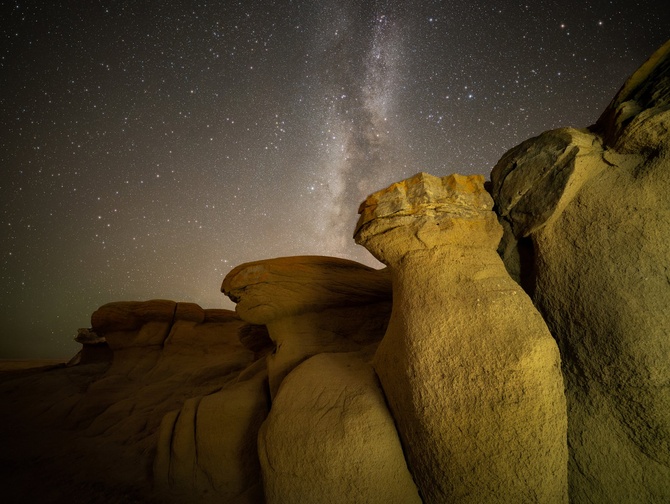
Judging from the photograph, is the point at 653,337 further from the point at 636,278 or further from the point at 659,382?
the point at 636,278

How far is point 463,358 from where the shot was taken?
91.7 inches

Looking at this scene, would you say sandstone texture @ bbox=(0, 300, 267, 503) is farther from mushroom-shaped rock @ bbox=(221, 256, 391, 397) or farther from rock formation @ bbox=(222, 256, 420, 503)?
mushroom-shaped rock @ bbox=(221, 256, 391, 397)

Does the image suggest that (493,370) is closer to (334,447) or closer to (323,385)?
(334,447)

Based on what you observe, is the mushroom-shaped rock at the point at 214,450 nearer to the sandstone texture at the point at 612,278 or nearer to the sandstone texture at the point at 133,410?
the sandstone texture at the point at 133,410

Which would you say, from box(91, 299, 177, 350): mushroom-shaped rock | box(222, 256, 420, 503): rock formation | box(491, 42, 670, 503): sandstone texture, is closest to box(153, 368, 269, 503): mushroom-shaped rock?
box(222, 256, 420, 503): rock formation

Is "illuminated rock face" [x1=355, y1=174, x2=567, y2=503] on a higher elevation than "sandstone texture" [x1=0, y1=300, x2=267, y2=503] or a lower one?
higher

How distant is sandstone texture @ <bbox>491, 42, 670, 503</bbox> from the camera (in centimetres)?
209

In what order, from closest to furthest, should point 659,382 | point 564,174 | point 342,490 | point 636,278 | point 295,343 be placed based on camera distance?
point 659,382, point 636,278, point 342,490, point 564,174, point 295,343

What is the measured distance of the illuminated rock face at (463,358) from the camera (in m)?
2.06

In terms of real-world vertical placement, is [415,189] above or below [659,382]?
above

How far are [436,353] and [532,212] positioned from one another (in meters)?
1.90

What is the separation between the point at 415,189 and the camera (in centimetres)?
303

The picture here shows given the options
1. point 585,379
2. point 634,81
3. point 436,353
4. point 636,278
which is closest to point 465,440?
point 436,353

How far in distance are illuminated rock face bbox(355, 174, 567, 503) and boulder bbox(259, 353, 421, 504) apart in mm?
186
